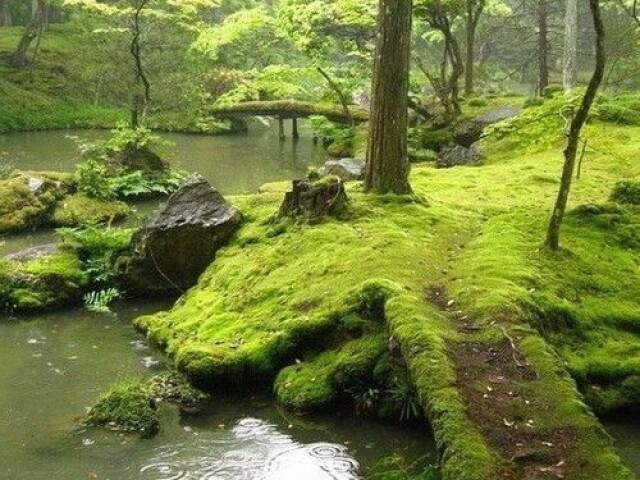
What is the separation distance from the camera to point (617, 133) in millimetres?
17766

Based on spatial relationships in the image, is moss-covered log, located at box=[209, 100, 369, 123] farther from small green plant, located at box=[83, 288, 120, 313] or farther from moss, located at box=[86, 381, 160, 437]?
moss, located at box=[86, 381, 160, 437]

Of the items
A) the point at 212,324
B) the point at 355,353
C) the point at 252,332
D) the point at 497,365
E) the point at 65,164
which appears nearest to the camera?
the point at 497,365

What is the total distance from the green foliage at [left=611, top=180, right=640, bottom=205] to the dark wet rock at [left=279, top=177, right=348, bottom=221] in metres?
4.17

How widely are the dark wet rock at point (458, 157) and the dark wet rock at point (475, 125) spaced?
1764 millimetres

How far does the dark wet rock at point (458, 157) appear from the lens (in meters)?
18.0

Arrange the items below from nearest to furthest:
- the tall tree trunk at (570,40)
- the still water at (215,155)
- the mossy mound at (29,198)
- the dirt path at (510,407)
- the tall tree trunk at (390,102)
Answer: the dirt path at (510,407)
the tall tree trunk at (390,102)
the mossy mound at (29,198)
the tall tree trunk at (570,40)
the still water at (215,155)

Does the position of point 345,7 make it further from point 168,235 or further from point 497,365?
point 497,365

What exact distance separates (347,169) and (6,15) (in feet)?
94.0

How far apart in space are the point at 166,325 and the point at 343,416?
10.4 feet

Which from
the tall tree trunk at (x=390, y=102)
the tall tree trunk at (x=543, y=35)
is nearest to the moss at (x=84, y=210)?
the tall tree trunk at (x=390, y=102)

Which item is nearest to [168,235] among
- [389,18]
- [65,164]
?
[389,18]

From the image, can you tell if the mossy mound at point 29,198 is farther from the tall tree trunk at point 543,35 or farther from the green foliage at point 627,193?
the tall tree trunk at point 543,35

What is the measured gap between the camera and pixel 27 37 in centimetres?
3084

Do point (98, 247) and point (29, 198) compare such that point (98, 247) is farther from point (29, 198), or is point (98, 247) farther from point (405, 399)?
point (405, 399)
